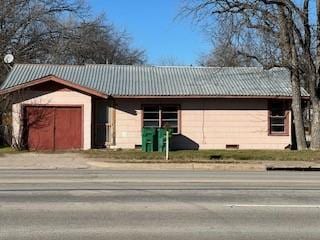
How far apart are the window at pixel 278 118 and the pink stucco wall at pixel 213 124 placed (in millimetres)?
318

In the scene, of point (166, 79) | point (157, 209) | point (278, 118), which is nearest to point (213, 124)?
point (278, 118)

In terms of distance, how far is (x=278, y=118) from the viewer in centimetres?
3225

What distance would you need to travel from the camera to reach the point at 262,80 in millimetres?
33625

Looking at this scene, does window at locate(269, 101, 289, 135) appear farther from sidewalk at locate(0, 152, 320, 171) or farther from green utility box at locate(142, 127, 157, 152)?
sidewalk at locate(0, 152, 320, 171)

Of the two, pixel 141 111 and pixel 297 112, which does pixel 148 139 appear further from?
pixel 297 112

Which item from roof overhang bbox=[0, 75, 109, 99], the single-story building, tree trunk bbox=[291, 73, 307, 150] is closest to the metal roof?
the single-story building

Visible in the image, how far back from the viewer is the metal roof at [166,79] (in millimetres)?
31281

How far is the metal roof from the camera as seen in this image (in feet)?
103

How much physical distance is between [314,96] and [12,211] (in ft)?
71.6

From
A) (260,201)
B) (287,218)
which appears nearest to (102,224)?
(287,218)

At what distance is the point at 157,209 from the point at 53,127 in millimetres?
20238

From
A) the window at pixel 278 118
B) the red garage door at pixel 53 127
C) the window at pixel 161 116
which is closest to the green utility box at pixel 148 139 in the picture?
the window at pixel 161 116

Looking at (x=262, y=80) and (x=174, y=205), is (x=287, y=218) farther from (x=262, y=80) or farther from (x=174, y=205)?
(x=262, y=80)

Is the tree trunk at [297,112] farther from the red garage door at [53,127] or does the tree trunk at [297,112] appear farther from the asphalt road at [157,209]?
the asphalt road at [157,209]
